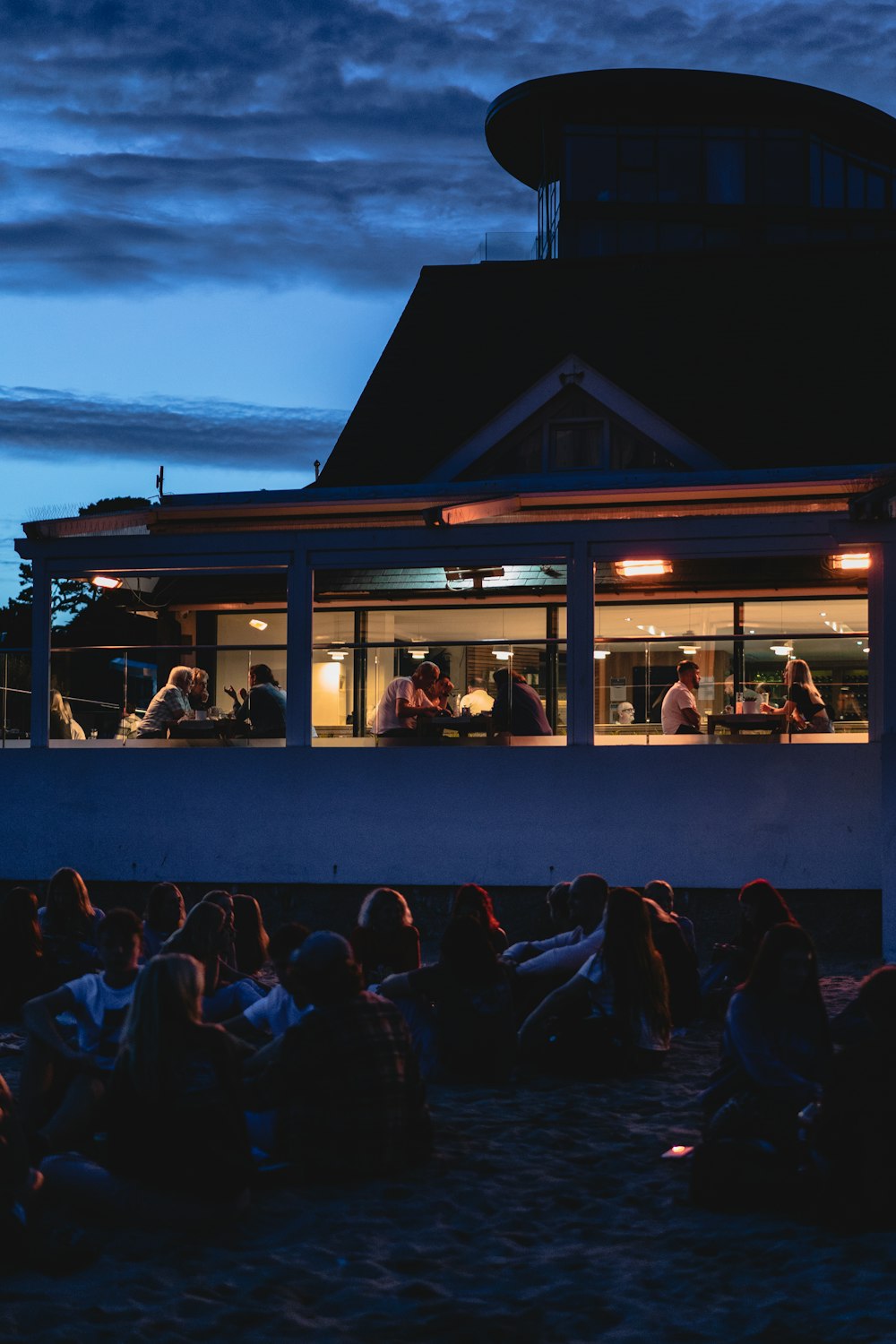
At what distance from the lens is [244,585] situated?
1595 cm

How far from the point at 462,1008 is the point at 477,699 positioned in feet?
18.9

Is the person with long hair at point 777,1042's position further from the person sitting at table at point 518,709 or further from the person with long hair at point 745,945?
the person sitting at table at point 518,709

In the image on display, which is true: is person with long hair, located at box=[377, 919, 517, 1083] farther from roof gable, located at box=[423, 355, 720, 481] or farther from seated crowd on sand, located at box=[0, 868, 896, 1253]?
roof gable, located at box=[423, 355, 720, 481]

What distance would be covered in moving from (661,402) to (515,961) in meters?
11.5

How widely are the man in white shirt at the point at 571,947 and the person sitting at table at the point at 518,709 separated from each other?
13.6 feet

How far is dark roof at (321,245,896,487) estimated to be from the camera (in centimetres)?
1941

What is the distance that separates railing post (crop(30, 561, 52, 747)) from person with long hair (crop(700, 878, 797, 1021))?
6.85 meters

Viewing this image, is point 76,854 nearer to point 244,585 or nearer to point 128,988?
point 244,585

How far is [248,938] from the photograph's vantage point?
10.8 metres

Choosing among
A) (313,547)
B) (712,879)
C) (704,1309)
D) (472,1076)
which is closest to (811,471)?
(712,879)

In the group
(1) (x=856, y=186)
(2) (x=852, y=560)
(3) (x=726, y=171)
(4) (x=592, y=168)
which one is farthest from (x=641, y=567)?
(1) (x=856, y=186)

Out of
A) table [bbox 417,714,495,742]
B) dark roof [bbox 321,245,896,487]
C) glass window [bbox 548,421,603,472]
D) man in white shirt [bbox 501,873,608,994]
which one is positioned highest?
dark roof [bbox 321,245,896,487]

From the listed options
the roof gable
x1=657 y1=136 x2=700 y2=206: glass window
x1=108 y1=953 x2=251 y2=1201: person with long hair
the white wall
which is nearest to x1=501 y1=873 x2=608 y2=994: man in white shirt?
x1=108 y1=953 x2=251 y2=1201: person with long hair

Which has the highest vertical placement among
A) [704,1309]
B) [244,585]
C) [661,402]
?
[661,402]
